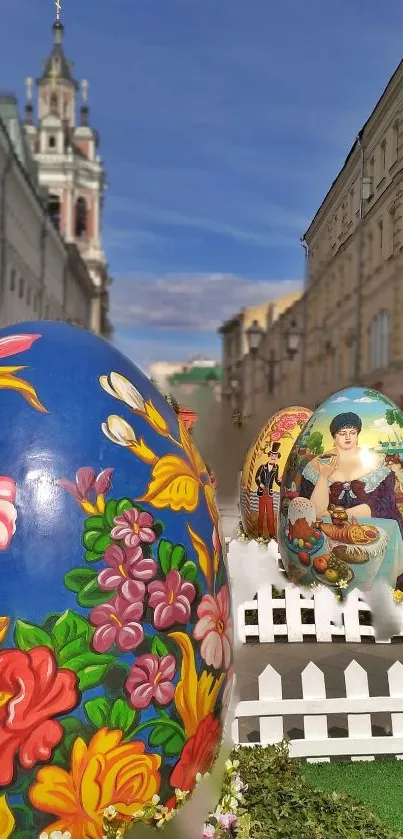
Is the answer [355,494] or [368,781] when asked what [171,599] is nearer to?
[368,781]

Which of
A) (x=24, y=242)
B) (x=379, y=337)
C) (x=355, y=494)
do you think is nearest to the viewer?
(x=355, y=494)

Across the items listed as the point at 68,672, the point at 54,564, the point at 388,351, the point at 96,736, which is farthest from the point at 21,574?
the point at 388,351

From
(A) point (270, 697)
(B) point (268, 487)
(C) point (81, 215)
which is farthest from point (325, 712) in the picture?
(C) point (81, 215)

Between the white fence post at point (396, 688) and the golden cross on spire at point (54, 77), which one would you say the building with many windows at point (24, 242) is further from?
the white fence post at point (396, 688)

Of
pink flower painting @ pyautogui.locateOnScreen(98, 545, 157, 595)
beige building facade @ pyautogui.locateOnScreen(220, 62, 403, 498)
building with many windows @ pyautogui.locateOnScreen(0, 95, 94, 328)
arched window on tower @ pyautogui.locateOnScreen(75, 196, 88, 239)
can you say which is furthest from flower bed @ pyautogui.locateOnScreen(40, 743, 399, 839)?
arched window on tower @ pyautogui.locateOnScreen(75, 196, 88, 239)

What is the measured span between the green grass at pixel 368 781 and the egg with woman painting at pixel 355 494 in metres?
2.00

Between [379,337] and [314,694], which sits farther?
[379,337]

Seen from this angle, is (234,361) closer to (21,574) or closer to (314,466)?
(314,466)

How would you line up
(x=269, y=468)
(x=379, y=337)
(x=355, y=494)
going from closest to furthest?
1. (x=355, y=494)
2. (x=379, y=337)
3. (x=269, y=468)

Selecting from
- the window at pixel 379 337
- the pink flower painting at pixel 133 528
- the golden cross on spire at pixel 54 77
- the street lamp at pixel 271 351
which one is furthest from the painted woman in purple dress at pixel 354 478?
the golden cross on spire at pixel 54 77

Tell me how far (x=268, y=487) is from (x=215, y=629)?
22.9 ft

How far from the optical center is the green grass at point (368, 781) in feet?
14.8

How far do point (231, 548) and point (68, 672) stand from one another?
5.77m

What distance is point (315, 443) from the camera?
23.3 feet
